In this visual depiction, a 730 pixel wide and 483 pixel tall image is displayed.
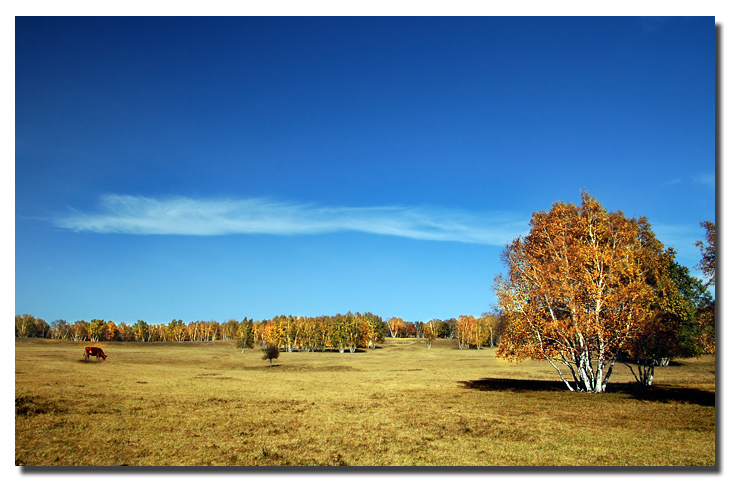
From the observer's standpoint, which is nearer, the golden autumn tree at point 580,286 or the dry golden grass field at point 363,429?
the dry golden grass field at point 363,429

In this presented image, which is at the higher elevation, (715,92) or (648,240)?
(715,92)

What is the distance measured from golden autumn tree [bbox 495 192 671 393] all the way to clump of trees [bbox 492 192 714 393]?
5cm

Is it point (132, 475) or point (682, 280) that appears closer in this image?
point (132, 475)

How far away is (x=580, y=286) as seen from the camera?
23766 mm

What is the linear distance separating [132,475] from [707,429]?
59.8ft

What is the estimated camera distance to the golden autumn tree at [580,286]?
2323cm

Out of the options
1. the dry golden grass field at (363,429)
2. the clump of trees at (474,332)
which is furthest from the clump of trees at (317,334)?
the dry golden grass field at (363,429)

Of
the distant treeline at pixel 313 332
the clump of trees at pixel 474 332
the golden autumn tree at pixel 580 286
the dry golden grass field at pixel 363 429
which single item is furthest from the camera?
the clump of trees at pixel 474 332

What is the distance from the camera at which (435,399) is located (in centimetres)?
2531

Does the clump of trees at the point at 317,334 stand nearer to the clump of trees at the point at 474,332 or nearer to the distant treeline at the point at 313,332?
the distant treeline at the point at 313,332

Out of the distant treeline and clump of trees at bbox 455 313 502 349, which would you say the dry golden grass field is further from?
clump of trees at bbox 455 313 502 349

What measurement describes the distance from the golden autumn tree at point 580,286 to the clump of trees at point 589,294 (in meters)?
0.05
